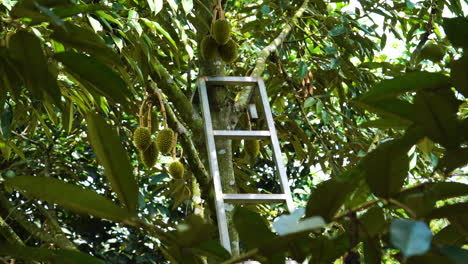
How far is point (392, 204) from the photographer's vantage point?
0.32 m

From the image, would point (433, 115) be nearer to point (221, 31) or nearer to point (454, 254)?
point (454, 254)

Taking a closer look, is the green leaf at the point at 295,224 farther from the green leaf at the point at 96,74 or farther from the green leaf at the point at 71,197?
the green leaf at the point at 96,74

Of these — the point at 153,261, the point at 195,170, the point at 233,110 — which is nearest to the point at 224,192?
the point at 195,170

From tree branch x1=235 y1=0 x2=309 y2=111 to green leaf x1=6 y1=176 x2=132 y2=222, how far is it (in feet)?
4.98

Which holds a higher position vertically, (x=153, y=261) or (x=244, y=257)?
(x=153, y=261)

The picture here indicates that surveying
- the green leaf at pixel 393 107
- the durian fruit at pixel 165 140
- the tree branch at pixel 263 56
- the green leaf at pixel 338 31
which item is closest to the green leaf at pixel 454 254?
the green leaf at pixel 393 107

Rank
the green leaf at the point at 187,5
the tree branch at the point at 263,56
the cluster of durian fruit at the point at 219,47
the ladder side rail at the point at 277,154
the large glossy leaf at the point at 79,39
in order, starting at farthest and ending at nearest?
the tree branch at the point at 263,56 → the cluster of durian fruit at the point at 219,47 → the ladder side rail at the point at 277,154 → the green leaf at the point at 187,5 → the large glossy leaf at the point at 79,39

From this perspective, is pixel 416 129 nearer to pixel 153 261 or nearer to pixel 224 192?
pixel 224 192

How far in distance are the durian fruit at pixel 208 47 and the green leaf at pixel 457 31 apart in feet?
4.67

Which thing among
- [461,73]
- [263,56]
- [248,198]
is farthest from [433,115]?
[263,56]

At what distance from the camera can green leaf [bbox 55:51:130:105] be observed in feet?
1.56

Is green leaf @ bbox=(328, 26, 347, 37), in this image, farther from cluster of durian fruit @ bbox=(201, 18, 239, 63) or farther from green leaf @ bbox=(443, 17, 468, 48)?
green leaf @ bbox=(443, 17, 468, 48)

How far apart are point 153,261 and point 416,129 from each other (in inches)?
102

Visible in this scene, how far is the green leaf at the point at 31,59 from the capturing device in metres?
0.42
